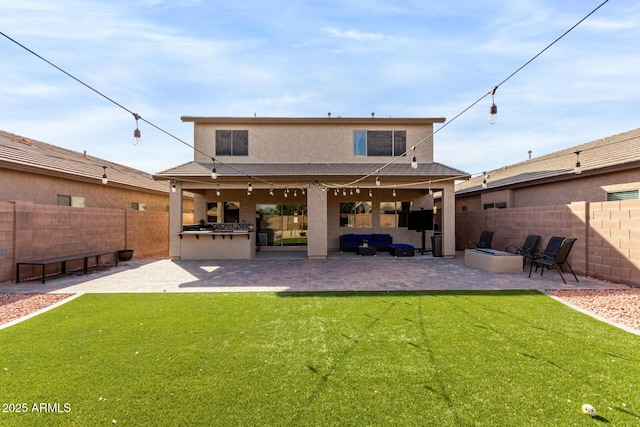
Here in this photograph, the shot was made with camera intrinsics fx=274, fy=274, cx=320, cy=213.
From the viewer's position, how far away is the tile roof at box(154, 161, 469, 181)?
1123 centimetres

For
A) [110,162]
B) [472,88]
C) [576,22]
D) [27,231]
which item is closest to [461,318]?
[472,88]

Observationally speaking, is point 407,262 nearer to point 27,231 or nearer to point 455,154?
point 455,154

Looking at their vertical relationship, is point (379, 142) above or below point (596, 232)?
above

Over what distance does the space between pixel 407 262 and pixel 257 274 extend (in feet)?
18.7

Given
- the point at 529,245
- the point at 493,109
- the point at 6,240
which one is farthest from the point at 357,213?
the point at 6,240

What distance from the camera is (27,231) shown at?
7883 mm

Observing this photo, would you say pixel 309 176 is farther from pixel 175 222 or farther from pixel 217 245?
pixel 175 222

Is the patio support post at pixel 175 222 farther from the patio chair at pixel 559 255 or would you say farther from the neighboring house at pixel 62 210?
the patio chair at pixel 559 255

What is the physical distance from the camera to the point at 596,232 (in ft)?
24.7

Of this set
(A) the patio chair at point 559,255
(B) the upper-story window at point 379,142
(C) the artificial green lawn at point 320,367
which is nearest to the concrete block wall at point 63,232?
(C) the artificial green lawn at point 320,367

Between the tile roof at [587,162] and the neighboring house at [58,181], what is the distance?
15.4m

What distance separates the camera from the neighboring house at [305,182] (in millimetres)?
11492

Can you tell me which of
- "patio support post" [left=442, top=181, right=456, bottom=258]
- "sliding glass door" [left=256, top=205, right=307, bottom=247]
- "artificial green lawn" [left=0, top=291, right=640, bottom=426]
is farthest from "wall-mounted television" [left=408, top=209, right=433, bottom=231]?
"artificial green lawn" [left=0, top=291, right=640, bottom=426]

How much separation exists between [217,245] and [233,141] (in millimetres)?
5262
